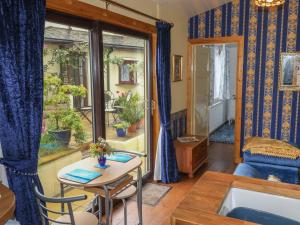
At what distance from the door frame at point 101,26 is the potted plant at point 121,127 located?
18.0 inches

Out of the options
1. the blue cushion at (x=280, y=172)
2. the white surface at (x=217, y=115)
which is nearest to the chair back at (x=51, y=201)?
the blue cushion at (x=280, y=172)

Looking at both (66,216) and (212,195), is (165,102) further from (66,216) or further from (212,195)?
(212,195)

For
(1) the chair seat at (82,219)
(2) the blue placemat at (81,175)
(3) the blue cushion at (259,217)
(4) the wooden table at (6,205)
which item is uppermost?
(4) the wooden table at (6,205)

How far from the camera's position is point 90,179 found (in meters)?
2.10

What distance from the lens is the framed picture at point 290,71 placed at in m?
Answer: 4.32

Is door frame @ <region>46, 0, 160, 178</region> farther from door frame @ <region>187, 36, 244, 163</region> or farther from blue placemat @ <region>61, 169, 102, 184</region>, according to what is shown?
door frame @ <region>187, 36, 244, 163</region>

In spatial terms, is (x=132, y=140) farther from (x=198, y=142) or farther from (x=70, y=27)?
(x=70, y=27)

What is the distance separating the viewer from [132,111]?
380cm

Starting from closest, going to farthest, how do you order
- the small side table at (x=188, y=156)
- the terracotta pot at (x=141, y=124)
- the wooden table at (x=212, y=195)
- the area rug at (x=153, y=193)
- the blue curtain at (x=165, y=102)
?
the wooden table at (x=212, y=195) < the area rug at (x=153, y=193) < the blue curtain at (x=165, y=102) < the terracotta pot at (x=141, y=124) < the small side table at (x=188, y=156)

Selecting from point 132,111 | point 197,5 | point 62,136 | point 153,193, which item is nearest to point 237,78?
point 197,5

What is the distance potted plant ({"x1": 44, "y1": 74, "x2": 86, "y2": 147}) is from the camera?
2.54 m

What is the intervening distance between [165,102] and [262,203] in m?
2.35

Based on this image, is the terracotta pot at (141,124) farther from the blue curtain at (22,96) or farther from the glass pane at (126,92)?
the blue curtain at (22,96)

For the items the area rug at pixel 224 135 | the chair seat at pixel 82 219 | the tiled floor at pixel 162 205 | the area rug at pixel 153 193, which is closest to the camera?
the chair seat at pixel 82 219
